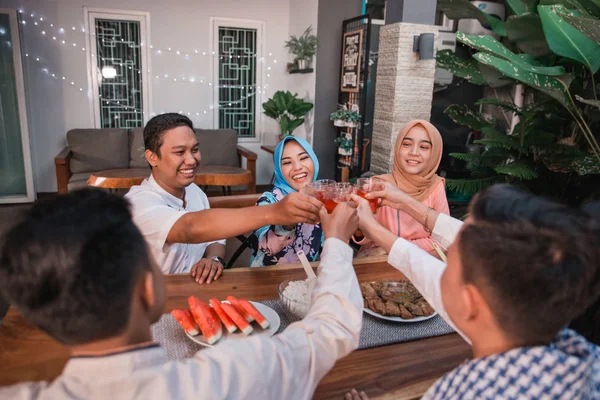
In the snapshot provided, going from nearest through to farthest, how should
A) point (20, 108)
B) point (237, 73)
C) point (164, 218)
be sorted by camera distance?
point (164, 218)
point (20, 108)
point (237, 73)

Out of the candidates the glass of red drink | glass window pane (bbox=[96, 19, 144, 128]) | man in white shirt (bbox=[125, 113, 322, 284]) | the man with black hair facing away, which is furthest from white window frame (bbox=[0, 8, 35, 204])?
the man with black hair facing away

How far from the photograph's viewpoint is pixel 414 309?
1.34m

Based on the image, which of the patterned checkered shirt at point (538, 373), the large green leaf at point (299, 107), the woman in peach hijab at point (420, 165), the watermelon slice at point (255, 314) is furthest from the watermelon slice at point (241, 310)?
the large green leaf at point (299, 107)

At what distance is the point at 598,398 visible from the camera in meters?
0.70

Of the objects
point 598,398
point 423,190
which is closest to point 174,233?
point 598,398

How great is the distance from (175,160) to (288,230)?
599 millimetres

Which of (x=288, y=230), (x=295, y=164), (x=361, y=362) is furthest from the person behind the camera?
(x=295, y=164)

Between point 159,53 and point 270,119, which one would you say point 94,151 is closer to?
point 159,53

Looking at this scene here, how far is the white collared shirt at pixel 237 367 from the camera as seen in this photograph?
0.67 meters

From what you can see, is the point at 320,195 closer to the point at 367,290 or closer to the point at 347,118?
the point at 367,290

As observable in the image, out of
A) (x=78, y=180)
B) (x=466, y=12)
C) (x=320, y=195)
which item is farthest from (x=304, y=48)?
(x=320, y=195)

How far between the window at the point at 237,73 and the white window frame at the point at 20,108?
2.39m

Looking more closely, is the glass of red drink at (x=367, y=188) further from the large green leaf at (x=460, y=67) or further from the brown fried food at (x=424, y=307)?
the large green leaf at (x=460, y=67)

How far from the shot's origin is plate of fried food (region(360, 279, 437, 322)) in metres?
1.31
